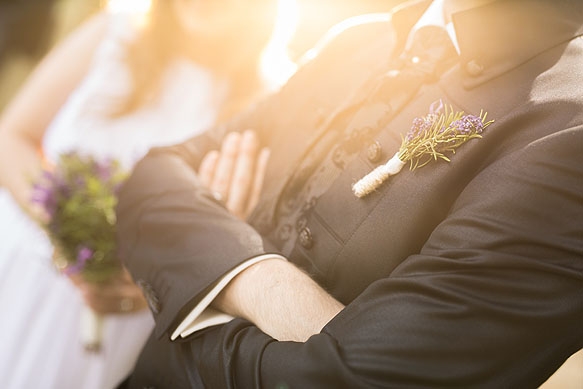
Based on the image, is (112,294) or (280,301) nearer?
(280,301)

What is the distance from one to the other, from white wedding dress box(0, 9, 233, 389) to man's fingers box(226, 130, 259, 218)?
64 centimetres

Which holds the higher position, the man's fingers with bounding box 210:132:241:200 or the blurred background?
the blurred background

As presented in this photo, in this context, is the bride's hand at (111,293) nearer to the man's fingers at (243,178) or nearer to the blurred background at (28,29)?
the man's fingers at (243,178)

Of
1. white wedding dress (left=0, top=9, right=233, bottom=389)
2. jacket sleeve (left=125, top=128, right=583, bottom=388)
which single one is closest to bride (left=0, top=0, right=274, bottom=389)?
white wedding dress (left=0, top=9, right=233, bottom=389)

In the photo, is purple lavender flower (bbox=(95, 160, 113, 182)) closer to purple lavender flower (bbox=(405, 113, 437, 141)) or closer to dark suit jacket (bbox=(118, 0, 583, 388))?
dark suit jacket (bbox=(118, 0, 583, 388))

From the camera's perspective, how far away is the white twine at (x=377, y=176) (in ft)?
4.29

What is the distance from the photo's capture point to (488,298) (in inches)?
42.5

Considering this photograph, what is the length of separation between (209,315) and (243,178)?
0.60 metres

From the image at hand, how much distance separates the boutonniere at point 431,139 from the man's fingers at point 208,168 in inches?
27.2

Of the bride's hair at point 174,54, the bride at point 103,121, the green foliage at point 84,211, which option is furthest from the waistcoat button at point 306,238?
the bride's hair at point 174,54

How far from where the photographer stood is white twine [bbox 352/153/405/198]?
1.31 meters

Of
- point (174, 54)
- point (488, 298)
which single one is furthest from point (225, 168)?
point (174, 54)

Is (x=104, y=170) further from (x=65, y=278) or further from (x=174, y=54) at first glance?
(x=174, y=54)

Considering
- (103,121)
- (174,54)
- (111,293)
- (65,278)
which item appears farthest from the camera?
(174,54)
